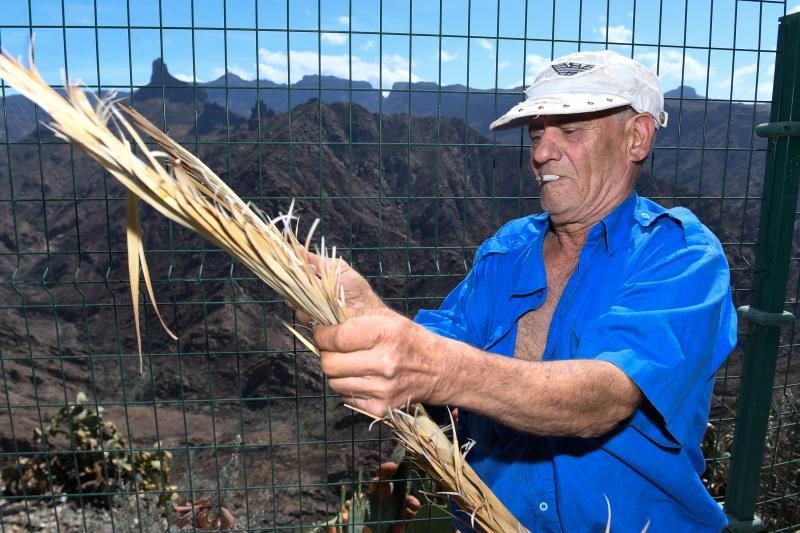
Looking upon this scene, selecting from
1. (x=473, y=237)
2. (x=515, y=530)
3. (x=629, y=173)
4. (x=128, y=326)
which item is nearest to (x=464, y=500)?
(x=515, y=530)

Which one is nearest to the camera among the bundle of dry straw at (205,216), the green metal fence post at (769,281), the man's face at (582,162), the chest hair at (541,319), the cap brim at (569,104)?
the bundle of dry straw at (205,216)

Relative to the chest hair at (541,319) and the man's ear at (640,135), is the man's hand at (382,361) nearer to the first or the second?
the chest hair at (541,319)

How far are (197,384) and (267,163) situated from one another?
598cm

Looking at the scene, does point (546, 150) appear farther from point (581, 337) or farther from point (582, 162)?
point (581, 337)

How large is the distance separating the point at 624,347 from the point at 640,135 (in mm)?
762

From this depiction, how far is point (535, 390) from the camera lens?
1269 millimetres

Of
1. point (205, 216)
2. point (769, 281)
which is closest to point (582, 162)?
point (205, 216)

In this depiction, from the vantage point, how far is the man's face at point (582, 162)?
6.02 feet

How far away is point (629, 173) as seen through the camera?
6.26 ft

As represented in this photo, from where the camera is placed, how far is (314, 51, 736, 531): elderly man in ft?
4.03

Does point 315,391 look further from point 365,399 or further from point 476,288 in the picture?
point 365,399

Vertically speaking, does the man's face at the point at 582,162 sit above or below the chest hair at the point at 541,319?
above

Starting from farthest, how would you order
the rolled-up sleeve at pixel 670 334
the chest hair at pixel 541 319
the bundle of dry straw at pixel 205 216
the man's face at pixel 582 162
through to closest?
the chest hair at pixel 541 319 < the man's face at pixel 582 162 < the rolled-up sleeve at pixel 670 334 < the bundle of dry straw at pixel 205 216

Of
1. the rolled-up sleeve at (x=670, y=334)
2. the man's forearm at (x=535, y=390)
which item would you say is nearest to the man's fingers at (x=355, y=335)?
the man's forearm at (x=535, y=390)
